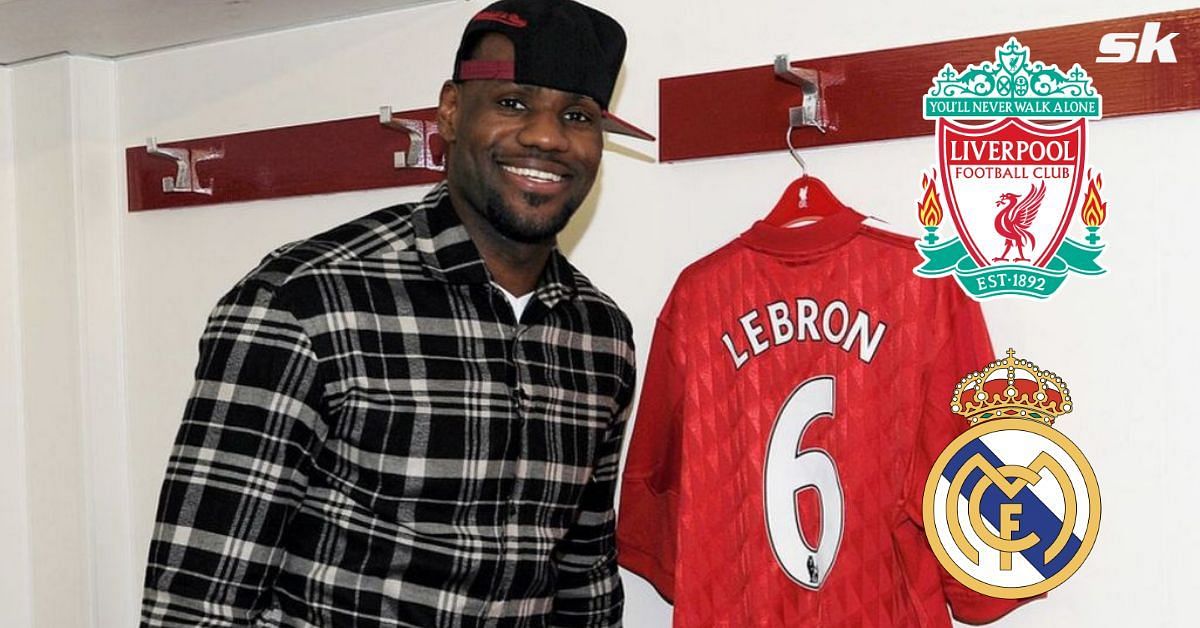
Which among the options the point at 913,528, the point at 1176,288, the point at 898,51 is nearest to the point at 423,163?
the point at 898,51

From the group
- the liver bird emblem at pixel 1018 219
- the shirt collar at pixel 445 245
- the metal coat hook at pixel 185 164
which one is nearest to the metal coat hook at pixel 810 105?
the liver bird emblem at pixel 1018 219

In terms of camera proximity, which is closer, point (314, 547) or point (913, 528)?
point (314, 547)

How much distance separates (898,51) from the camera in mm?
1904

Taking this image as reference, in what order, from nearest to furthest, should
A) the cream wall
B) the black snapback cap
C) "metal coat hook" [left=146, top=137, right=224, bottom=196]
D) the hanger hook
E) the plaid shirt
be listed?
1. the plaid shirt
2. the black snapback cap
3. the cream wall
4. the hanger hook
5. "metal coat hook" [left=146, top=137, right=224, bottom=196]

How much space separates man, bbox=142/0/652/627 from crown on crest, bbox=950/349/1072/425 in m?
0.50

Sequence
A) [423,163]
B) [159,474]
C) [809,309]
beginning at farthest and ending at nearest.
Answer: [159,474]
[423,163]
[809,309]

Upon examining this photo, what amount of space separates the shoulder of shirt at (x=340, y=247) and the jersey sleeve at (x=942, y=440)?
685mm

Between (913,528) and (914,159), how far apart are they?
50cm

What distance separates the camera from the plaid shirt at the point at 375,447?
60.7 inches

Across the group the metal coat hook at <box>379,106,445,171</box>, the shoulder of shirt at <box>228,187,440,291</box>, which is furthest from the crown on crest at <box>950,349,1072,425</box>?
the metal coat hook at <box>379,106,445,171</box>

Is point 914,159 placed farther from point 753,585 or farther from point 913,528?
point 753,585

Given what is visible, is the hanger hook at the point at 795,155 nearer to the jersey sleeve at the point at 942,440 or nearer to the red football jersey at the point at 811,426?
the red football jersey at the point at 811,426

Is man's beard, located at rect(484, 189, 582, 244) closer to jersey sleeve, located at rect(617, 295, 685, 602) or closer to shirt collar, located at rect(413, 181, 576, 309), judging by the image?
shirt collar, located at rect(413, 181, 576, 309)

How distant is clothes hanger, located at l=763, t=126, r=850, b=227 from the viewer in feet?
6.29
